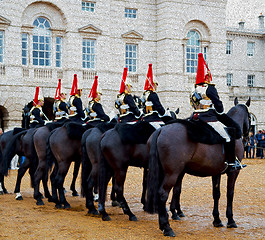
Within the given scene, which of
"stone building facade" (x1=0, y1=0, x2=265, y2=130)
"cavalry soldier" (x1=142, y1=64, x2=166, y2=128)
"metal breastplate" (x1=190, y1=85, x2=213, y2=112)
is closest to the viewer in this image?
"metal breastplate" (x1=190, y1=85, x2=213, y2=112)

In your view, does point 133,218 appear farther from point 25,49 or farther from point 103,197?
point 25,49

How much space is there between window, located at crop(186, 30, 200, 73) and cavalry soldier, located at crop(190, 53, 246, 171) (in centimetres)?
2286

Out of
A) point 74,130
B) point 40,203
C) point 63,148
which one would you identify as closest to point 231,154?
point 74,130

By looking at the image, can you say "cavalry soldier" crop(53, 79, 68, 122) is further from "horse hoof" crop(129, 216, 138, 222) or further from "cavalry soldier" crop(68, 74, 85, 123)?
"horse hoof" crop(129, 216, 138, 222)

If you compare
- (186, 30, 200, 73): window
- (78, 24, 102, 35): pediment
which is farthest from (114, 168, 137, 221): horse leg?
(186, 30, 200, 73): window

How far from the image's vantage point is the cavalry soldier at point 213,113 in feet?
27.5

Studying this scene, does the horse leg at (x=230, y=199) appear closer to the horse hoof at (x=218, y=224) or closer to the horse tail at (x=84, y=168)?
the horse hoof at (x=218, y=224)

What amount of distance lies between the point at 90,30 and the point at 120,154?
20.1m

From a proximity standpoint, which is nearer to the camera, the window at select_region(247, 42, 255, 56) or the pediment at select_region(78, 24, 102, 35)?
the pediment at select_region(78, 24, 102, 35)

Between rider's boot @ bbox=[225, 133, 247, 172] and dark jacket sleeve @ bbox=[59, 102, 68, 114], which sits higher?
dark jacket sleeve @ bbox=[59, 102, 68, 114]

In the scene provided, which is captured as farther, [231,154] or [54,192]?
[54,192]

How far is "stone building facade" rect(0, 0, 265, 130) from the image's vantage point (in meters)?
26.1

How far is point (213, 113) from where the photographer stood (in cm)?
851

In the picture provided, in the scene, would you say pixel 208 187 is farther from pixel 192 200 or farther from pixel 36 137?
pixel 36 137
